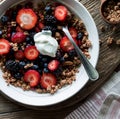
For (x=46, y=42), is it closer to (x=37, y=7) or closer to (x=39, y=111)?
(x=37, y=7)

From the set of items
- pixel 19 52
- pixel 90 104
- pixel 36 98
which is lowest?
pixel 90 104

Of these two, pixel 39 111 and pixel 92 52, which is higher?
pixel 92 52

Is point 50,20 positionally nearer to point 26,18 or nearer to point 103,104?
point 26,18

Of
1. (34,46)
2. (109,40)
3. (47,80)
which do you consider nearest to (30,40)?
(34,46)

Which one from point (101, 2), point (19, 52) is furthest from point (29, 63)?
point (101, 2)

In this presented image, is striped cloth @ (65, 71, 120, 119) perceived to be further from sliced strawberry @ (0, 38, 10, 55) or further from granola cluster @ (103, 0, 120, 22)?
sliced strawberry @ (0, 38, 10, 55)

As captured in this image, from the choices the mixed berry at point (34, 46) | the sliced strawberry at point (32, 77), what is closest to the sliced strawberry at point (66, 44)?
the mixed berry at point (34, 46)

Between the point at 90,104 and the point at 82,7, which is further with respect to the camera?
the point at 90,104
